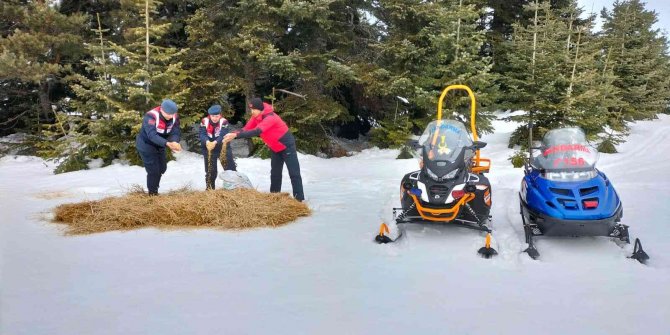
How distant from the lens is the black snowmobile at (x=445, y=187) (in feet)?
16.9

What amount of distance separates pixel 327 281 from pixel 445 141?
102 inches

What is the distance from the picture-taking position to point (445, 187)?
516 cm

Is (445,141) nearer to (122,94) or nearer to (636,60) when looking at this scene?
(122,94)

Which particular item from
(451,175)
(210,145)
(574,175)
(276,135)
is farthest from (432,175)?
(210,145)

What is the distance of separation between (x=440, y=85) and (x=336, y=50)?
3414 mm

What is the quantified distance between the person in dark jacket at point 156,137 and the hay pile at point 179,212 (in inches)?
25.8

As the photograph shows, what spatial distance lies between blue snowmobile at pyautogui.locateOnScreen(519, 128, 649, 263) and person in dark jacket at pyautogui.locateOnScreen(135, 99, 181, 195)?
501 cm

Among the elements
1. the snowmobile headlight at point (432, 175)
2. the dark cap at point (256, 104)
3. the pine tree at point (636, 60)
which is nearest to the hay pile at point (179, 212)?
the dark cap at point (256, 104)

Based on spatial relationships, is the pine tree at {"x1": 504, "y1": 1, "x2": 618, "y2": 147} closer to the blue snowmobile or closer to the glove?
the blue snowmobile

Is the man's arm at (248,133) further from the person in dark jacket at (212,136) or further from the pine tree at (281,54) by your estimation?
the pine tree at (281,54)

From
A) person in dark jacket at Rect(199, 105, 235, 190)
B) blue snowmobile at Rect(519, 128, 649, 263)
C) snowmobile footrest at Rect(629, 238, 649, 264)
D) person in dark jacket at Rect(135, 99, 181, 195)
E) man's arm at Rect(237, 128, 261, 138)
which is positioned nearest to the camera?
snowmobile footrest at Rect(629, 238, 649, 264)

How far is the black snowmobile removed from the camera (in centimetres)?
514

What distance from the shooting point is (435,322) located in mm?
3158

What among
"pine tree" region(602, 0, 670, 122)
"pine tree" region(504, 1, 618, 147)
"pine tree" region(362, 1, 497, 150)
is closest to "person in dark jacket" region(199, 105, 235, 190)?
"pine tree" region(362, 1, 497, 150)
